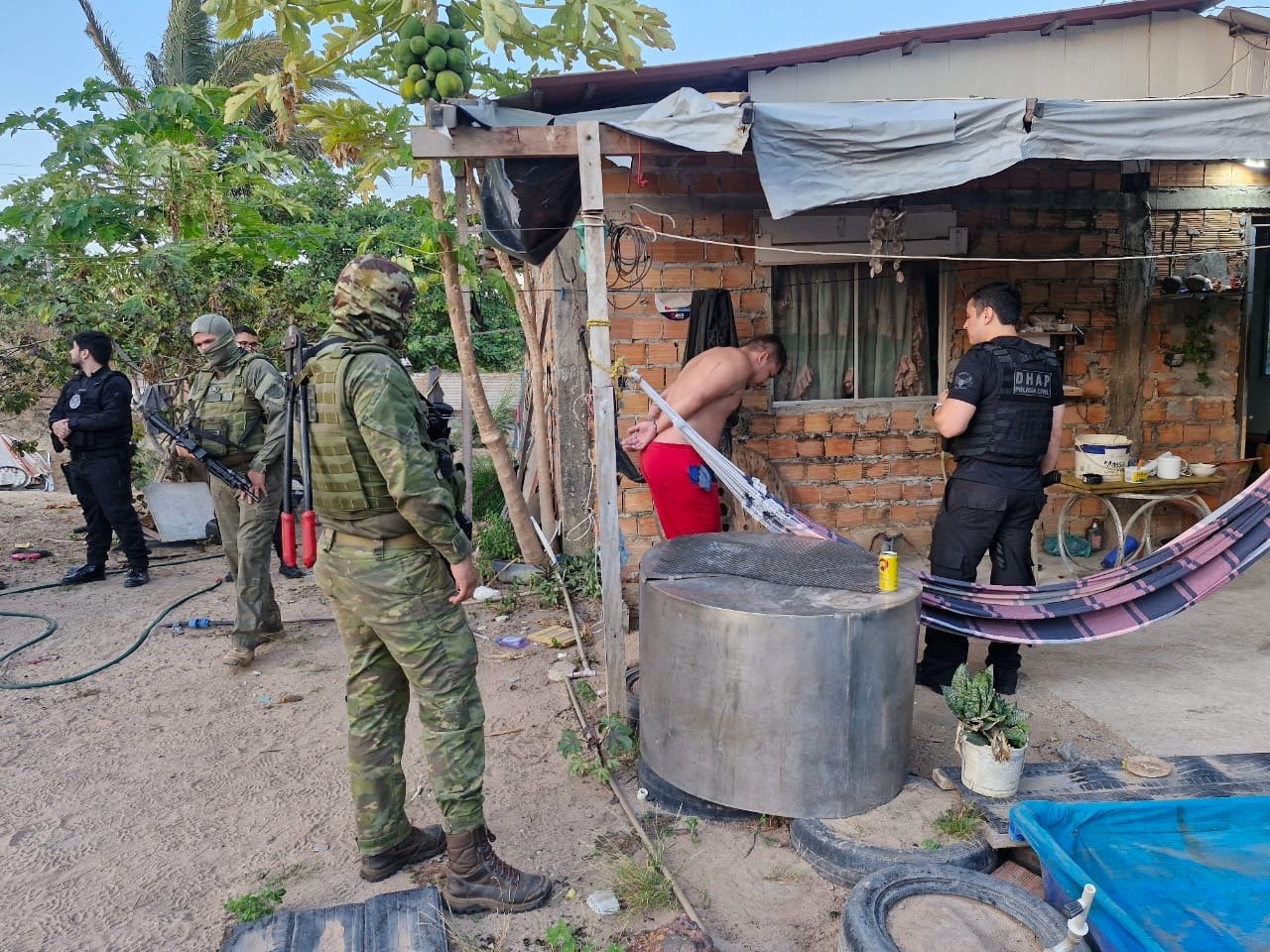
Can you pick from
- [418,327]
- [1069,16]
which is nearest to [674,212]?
[1069,16]

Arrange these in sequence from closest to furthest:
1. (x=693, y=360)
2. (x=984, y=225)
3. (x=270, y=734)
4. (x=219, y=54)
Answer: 1. (x=270, y=734)
2. (x=693, y=360)
3. (x=984, y=225)
4. (x=219, y=54)

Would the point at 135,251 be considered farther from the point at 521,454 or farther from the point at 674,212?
the point at 674,212

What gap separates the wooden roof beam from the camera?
3.26 meters

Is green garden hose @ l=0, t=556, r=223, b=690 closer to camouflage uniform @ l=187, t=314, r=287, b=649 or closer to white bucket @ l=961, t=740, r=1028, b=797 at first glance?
camouflage uniform @ l=187, t=314, r=287, b=649

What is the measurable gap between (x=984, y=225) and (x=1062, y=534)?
213 cm

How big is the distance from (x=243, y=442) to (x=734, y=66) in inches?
142

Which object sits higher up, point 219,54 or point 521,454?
point 219,54

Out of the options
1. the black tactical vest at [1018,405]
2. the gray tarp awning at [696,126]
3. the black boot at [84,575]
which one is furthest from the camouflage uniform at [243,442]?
the black tactical vest at [1018,405]

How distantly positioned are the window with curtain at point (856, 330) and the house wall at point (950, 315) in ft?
0.44

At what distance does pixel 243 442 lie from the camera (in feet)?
16.6

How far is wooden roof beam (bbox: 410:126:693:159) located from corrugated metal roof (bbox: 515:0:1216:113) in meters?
1.52

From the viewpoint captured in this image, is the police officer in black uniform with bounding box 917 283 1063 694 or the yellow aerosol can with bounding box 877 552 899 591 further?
the police officer in black uniform with bounding box 917 283 1063 694

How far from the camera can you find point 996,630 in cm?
359

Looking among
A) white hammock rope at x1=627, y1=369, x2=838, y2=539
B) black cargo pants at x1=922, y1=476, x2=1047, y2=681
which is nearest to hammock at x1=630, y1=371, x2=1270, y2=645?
white hammock rope at x1=627, y1=369, x2=838, y2=539
